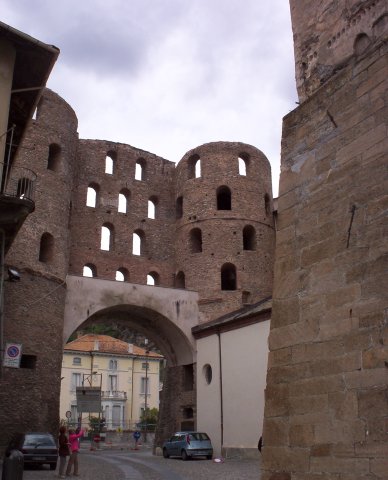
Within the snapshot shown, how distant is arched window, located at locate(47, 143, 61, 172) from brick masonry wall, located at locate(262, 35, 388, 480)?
19976 millimetres

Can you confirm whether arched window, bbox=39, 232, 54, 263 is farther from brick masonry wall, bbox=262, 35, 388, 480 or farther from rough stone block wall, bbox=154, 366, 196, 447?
brick masonry wall, bbox=262, 35, 388, 480

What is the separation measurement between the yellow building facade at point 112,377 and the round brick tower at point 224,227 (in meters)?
31.1

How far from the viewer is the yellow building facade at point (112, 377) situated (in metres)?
55.9

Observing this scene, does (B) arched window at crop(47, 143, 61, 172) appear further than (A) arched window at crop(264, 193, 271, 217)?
No

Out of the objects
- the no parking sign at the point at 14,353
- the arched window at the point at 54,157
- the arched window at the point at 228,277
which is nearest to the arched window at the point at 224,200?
the arched window at the point at 228,277

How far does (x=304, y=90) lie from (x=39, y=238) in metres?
17.5

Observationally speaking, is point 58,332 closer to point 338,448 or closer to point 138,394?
point 338,448

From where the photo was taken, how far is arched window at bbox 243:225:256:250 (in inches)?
1121

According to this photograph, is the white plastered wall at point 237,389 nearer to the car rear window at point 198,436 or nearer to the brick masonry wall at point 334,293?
the car rear window at point 198,436

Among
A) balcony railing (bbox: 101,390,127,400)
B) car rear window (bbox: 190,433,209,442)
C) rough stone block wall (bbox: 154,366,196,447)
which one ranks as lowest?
car rear window (bbox: 190,433,209,442)

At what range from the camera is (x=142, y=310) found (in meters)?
25.7

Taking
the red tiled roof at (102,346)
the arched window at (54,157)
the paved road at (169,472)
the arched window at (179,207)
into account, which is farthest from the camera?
the red tiled roof at (102,346)

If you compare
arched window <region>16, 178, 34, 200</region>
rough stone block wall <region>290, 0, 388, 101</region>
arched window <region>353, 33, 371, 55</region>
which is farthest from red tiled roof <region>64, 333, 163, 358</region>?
arched window <region>353, 33, 371, 55</region>

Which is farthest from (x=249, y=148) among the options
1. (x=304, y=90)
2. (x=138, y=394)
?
→ (x=138, y=394)
